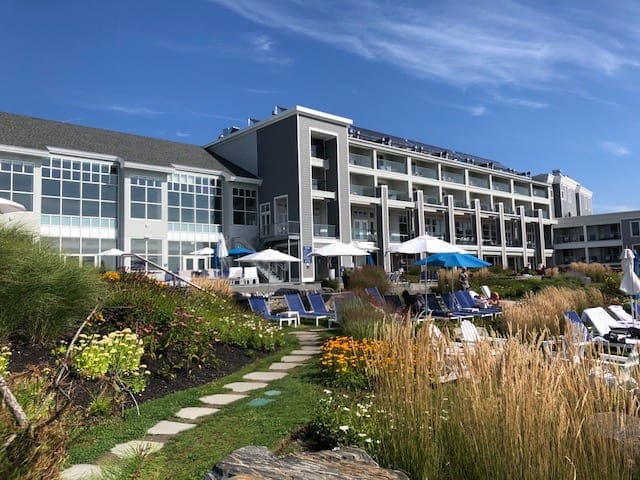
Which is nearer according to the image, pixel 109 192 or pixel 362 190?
pixel 109 192

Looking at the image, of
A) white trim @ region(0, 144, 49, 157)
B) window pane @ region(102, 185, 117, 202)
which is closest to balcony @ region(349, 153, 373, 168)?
window pane @ region(102, 185, 117, 202)

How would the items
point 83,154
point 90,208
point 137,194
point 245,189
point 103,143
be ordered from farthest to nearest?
point 245,189 → point 103,143 → point 137,194 → point 90,208 → point 83,154

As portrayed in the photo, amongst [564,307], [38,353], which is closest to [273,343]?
[38,353]

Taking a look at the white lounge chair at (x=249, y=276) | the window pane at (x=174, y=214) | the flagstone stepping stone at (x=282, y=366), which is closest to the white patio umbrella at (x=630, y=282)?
the flagstone stepping stone at (x=282, y=366)

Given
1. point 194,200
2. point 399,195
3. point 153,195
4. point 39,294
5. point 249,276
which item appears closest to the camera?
point 39,294

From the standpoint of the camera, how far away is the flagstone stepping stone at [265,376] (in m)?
6.61

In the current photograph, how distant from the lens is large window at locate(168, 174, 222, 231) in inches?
1203

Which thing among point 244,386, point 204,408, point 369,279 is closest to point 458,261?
point 369,279

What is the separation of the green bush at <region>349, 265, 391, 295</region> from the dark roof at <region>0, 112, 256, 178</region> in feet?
53.7

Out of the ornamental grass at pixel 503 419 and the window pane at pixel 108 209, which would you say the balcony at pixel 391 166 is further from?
the ornamental grass at pixel 503 419

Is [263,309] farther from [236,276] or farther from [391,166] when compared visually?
[391,166]

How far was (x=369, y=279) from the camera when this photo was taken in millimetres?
17969

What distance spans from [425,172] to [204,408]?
40281 millimetres

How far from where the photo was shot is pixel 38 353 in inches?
233
